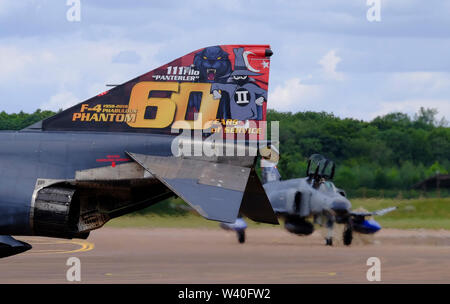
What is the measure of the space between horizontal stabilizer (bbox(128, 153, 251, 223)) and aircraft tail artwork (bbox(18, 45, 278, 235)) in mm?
140

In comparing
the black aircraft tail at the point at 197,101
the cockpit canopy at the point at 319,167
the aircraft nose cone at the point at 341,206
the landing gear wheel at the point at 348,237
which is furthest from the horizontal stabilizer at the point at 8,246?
the landing gear wheel at the point at 348,237

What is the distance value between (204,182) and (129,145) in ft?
6.37

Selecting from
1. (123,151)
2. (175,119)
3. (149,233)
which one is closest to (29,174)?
(123,151)

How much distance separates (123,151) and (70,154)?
105 centimetres

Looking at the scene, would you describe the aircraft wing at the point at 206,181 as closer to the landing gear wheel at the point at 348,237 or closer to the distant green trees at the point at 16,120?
the distant green trees at the point at 16,120

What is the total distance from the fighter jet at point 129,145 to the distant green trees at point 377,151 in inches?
284

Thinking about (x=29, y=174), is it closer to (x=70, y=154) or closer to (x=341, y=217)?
(x=70, y=154)

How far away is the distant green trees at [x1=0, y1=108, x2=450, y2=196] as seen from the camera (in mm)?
23891

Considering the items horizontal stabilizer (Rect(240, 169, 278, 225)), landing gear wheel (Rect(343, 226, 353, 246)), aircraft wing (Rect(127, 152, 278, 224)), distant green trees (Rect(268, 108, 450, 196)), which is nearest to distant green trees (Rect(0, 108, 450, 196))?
distant green trees (Rect(268, 108, 450, 196))

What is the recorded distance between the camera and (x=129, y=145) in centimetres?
1478

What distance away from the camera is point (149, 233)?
76.1ft

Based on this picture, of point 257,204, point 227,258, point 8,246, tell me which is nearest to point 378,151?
point 227,258

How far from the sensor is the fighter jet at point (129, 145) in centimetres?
1438

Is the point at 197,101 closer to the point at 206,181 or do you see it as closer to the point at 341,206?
the point at 206,181
